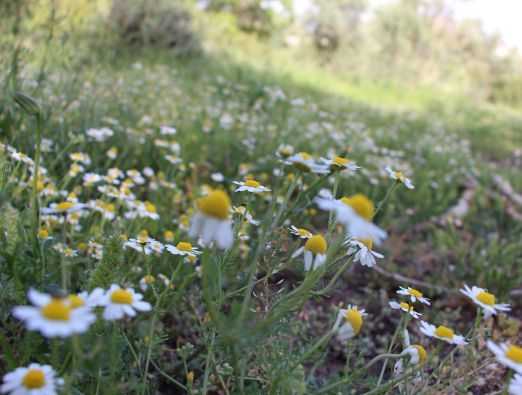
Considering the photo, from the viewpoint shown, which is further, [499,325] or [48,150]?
[48,150]

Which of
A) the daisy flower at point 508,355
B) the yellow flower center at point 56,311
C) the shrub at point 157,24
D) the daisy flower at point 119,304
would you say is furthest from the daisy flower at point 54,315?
the shrub at point 157,24

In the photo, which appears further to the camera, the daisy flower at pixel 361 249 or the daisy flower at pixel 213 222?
the daisy flower at pixel 361 249

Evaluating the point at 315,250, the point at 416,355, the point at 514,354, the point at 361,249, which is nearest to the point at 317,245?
the point at 315,250

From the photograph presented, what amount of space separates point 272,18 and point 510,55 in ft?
25.8

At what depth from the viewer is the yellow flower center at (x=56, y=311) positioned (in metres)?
0.56

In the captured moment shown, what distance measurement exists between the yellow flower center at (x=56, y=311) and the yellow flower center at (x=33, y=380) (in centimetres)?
15

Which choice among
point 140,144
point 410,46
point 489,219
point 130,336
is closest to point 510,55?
point 410,46

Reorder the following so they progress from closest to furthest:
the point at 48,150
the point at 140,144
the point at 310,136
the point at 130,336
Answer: the point at 130,336, the point at 48,150, the point at 140,144, the point at 310,136

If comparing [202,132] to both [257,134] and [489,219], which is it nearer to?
[257,134]

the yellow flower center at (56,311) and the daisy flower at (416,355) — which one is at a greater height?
the yellow flower center at (56,311)

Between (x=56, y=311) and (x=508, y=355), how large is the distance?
2.11ft

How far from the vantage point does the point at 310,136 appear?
342 cm

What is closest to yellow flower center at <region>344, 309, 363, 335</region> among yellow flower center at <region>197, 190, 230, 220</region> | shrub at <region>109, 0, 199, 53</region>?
yellow flower center at <region>197, 190, 230, 220</region>

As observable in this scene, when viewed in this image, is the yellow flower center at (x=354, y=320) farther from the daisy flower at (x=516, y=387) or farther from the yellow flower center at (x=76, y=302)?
the yellow flower center at (x=76, y=302)
